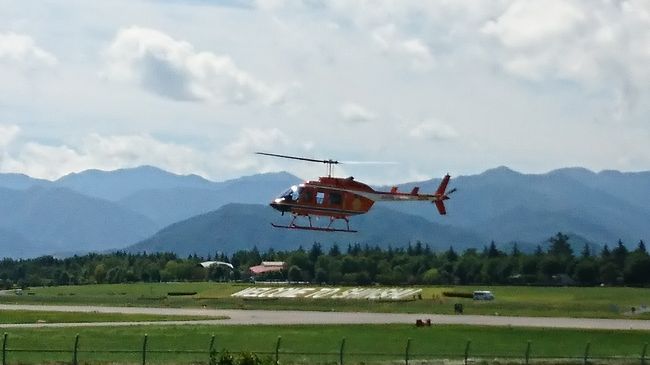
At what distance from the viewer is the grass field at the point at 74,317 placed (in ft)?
307

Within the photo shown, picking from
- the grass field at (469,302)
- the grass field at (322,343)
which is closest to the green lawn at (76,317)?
the grass field at (322,343)

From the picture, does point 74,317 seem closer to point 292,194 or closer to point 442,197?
point 292,194

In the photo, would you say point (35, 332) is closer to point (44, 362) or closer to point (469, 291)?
point (44, 362)

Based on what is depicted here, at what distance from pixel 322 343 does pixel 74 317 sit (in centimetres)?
3545

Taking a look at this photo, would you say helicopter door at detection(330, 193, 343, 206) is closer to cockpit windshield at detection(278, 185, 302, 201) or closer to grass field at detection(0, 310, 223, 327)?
cockpit windshield at detection(278, 185, 302, 201)

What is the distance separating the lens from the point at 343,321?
9238cm

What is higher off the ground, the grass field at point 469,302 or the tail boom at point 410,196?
the tail boom at point 410,196

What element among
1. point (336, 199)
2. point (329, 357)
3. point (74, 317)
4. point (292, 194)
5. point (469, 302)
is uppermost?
point (292, 194)

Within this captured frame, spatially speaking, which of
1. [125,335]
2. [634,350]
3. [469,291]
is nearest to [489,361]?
[634,350]

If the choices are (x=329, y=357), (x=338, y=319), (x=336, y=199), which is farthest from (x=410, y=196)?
(x=338, y=319)

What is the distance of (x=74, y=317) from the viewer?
3851 inches

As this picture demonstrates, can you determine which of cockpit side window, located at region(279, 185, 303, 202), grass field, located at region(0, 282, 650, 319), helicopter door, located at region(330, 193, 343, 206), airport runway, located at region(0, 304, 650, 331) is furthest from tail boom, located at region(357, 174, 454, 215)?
grass field, located at region(0, 282, 650, 319)

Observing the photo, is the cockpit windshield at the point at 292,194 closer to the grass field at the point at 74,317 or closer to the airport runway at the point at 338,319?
the airport runway at the point at 338,319

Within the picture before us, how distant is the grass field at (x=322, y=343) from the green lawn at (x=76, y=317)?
38.7 ft
